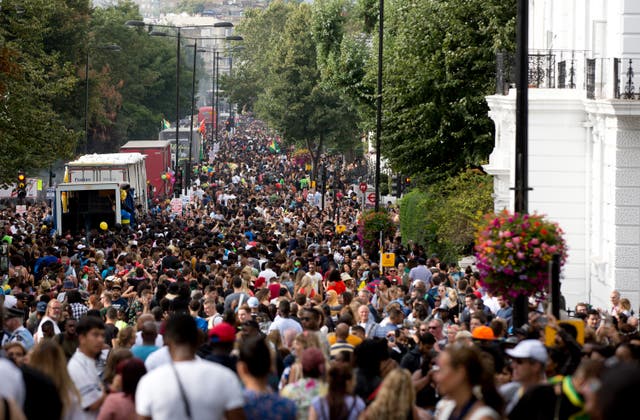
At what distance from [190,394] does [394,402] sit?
4.86 feet

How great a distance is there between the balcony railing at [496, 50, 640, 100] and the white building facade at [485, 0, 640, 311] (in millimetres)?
24

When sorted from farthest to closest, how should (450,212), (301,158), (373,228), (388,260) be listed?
(301,158)
(373,228)
(450,212)
(388,260)

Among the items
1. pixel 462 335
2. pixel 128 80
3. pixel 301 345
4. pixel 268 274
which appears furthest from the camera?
pixel 128 80

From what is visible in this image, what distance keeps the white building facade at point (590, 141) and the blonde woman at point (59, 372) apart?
16.4m

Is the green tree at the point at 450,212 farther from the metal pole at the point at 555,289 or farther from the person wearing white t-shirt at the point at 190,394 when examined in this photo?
the person wearing white t-shirt at the point at 190,394

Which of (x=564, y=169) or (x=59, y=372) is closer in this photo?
(x=59, y=372)

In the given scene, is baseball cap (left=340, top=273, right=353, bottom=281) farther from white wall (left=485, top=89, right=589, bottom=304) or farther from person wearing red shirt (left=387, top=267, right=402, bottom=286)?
white wall (left=485, top=89, right=589, bottom=304)

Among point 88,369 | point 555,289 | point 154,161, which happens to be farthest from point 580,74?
point 154,161

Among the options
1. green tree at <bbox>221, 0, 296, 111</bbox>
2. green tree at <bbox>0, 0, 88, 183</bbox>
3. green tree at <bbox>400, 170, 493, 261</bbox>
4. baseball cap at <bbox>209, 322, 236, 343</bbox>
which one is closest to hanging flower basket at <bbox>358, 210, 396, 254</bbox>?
A: green tree at <bbox>400, 170, 493, 261</bbox>

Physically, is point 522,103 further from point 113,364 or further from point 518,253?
point 113,364

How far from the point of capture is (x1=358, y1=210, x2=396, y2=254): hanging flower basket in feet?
136

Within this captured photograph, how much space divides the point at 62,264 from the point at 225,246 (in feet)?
21.3

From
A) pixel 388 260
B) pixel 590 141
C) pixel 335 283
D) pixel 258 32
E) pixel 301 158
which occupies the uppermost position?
pixel 258 32

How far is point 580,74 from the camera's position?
99.8 ft
